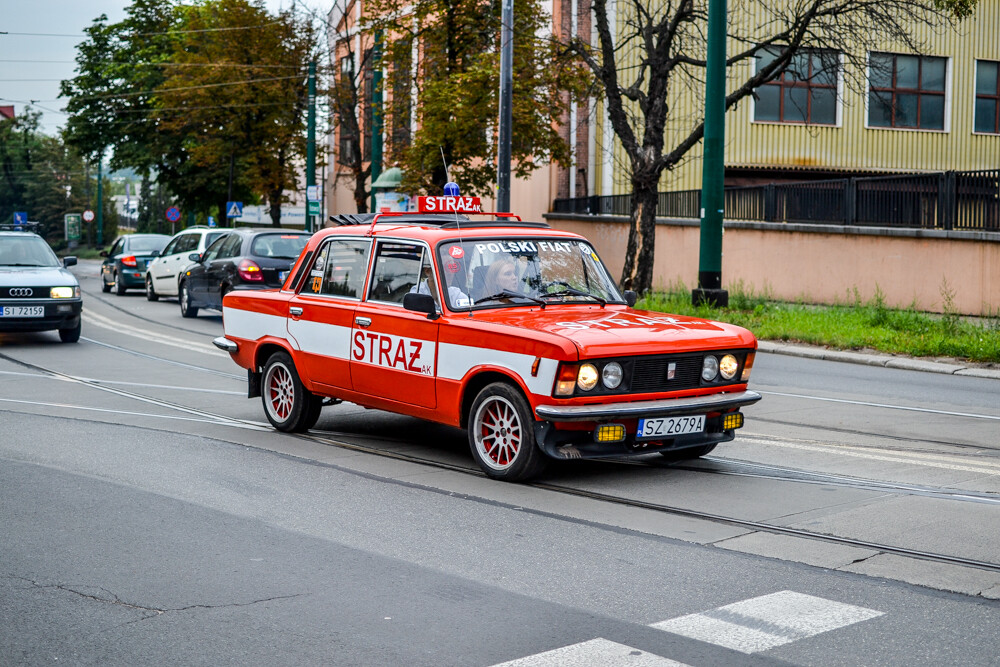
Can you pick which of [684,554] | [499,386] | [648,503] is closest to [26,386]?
[499,386]

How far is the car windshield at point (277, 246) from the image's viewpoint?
2048 cm

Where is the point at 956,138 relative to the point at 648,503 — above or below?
above

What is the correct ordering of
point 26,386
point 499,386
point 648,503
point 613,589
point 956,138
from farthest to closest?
point 956,138, point 26,386, point 499,386, point 648,503, point 613,589

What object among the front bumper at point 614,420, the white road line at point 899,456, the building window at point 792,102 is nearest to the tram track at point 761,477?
the front bumper at point 614,420

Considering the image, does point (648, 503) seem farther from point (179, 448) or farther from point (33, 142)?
point (33, 142)

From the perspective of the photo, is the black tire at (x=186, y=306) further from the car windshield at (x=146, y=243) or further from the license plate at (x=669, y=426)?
the license plate at (x=669, y=426)

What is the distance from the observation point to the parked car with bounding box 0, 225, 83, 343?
16.8 meters

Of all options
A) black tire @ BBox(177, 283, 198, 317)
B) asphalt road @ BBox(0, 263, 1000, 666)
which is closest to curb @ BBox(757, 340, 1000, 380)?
asphalt road @ BBox(0, 263, 1000, 666)

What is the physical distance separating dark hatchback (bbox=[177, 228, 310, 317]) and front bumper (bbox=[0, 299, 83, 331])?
3.07m

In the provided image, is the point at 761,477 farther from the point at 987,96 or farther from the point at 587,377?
the point at 987,96

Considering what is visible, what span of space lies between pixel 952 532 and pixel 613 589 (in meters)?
2.07

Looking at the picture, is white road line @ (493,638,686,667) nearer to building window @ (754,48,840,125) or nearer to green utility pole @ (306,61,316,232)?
building window @ (754,48,840,125)

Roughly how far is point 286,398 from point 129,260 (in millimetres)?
22722

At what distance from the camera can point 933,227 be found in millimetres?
23484
